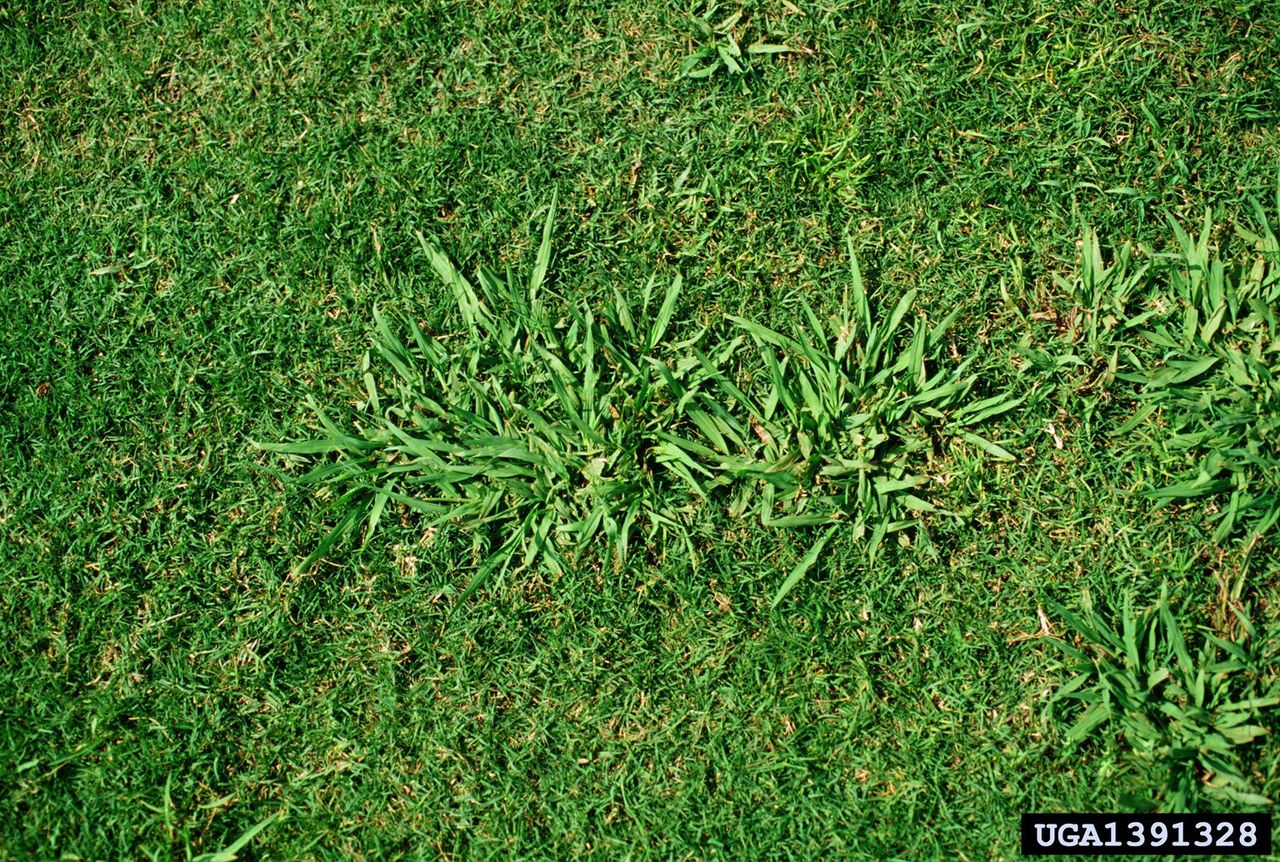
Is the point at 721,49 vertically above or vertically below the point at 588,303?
above

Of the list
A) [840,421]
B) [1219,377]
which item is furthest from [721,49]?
[1219,377]

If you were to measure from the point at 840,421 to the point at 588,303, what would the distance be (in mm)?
777

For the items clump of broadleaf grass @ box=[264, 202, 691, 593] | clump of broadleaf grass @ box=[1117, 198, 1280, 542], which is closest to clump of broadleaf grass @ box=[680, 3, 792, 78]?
clump of broadleaf grass @ box=[264, 202, 691, 593]

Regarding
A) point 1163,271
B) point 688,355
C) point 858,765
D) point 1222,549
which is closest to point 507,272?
point 688,355

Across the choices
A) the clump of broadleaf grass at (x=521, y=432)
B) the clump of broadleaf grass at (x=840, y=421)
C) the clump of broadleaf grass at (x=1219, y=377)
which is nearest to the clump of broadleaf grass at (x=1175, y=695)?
the clump of broadleaf grass at (x=1219, y=377)

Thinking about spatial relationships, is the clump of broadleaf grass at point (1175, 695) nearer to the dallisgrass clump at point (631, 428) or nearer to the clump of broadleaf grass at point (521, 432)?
the dallisgrass clump at point (631, 428)

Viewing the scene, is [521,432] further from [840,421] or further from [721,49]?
[721,49]

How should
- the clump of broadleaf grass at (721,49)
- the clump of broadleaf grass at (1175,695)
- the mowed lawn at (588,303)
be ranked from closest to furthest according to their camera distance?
the clump of broadleaf grass at (1175,695), the mowed lawn at (588,303), the clump of broadleaf grass at (721,49)

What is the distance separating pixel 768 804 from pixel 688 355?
119 centimetres

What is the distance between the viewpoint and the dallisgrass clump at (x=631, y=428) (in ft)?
8.30

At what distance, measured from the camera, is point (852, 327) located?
263 cm

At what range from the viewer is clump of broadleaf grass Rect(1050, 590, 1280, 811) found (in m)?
2.33

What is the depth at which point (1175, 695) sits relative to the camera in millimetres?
2391

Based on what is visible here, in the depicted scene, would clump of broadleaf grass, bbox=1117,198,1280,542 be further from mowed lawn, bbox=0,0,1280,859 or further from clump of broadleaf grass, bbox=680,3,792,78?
clump of broadleaf grass, bbox=680,3,792,78
